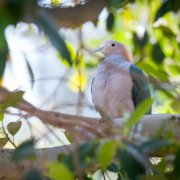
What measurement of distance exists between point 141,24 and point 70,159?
3.83ft

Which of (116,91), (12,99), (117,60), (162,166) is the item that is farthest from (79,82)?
(117,60)

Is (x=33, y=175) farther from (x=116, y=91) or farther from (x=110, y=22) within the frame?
(x=116, y=91)

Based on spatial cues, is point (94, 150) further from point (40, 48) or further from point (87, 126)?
point (40, 48)

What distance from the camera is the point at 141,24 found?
2.11 m

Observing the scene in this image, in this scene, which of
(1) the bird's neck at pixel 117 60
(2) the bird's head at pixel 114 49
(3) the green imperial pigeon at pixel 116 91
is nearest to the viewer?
(3) the green imperial pigeon at pixel 116 91

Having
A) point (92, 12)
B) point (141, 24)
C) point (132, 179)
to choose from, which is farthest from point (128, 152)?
point (141, 24)

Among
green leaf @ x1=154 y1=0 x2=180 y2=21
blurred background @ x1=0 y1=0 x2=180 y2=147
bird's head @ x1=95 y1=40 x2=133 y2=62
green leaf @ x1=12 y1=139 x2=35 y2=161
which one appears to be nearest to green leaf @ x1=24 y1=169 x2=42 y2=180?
green leaf @ x1=12 y1=139 x2=35 y2=161

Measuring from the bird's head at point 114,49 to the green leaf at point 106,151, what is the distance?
2037 mm

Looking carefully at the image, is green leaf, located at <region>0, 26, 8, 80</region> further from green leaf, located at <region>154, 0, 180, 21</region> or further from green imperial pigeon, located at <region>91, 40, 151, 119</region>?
green imperial pigeon, located at <region>91, 40, 151, 119</region>

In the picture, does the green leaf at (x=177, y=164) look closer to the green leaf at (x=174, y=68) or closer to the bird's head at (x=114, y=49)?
the green leaf at (x=174, y=68)

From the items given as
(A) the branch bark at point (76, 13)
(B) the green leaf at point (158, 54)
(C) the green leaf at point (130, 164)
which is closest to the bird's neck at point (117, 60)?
(B) the green leaf at point (158, 54)

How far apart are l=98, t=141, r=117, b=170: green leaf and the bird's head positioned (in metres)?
2.04

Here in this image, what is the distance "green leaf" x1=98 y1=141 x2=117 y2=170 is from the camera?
3.10 feet

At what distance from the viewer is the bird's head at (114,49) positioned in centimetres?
301
